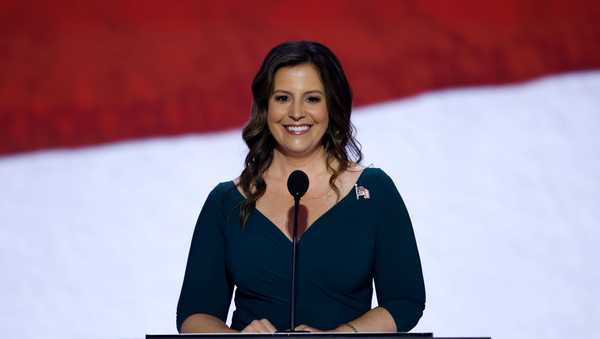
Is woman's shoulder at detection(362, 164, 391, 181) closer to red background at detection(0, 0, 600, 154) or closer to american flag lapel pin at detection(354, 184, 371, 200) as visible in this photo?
american flag lapel pin at detection(354, 184, 371, 200)

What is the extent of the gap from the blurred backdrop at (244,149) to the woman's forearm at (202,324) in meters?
0.84

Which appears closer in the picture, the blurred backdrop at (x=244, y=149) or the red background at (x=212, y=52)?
the blurred backdrop at (x=244, y=149)

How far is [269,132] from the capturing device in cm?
272

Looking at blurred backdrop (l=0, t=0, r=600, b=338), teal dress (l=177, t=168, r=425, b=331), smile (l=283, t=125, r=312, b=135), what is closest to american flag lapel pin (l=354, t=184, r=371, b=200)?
teal dress (l=177, t=168, r=425, b=331)

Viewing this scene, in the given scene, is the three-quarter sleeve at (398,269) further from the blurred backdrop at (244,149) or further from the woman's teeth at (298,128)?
the blurred backdrop at (244,149)

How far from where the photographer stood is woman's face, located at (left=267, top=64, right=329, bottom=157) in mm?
2580

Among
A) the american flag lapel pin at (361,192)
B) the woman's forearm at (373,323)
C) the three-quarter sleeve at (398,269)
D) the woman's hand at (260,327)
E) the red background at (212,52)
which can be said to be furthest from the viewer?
the red background at (212,52)

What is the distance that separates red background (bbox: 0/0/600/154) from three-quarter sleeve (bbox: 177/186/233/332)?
0.98m

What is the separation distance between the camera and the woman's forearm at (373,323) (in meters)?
2.39

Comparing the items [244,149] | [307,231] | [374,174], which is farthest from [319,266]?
[244,149]

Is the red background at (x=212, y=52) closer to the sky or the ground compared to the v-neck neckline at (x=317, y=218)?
closer to the sky

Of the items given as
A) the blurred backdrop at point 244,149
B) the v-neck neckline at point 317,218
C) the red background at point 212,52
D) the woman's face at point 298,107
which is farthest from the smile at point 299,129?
the red background at point 212,52

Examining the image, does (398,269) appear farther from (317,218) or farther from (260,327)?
(260,327)

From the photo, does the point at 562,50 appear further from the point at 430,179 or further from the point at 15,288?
the point at 15,288
